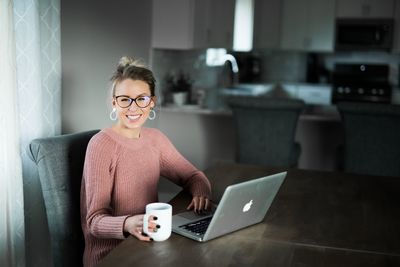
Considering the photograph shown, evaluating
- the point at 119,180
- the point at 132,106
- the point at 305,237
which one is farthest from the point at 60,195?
the point at 305,237

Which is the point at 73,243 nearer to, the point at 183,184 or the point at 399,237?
the point at 183,184

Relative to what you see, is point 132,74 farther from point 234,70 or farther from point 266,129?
point 234,70

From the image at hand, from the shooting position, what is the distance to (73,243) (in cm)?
192

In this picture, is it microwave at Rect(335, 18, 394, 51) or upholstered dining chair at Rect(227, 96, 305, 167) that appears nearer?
upholstered dining chair at Rect(227, 96, 305, 167)

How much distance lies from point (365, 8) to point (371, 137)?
271cm

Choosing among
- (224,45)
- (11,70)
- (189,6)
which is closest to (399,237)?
(11,70)

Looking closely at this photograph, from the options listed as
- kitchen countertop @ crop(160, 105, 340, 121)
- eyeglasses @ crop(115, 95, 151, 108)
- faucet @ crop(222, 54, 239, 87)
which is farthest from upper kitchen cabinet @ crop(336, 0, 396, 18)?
eyeglasses @ crop(115, 95, 151, 108)

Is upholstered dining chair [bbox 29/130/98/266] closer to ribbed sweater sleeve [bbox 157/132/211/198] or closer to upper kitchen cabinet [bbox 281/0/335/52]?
ribbed sweater sleeve [bbox 157/132/211/198]

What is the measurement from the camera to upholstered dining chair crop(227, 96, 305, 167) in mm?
3883

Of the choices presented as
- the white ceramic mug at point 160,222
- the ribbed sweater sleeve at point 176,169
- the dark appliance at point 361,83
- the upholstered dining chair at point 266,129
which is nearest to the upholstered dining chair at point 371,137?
the upholstered dining chair at point 266,129

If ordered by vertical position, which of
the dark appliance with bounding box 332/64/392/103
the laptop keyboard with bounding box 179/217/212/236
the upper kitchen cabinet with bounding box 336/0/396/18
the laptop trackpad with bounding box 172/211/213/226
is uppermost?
the upper kitchen cabinet with bounding box 336/0/396/18

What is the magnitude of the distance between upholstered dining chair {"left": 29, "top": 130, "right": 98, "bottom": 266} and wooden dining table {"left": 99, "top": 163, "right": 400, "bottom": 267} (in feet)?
1.21

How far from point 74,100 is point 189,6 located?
6.59ft

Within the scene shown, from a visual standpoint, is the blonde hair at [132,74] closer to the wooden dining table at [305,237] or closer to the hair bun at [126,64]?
the hair bun at [126,64]
